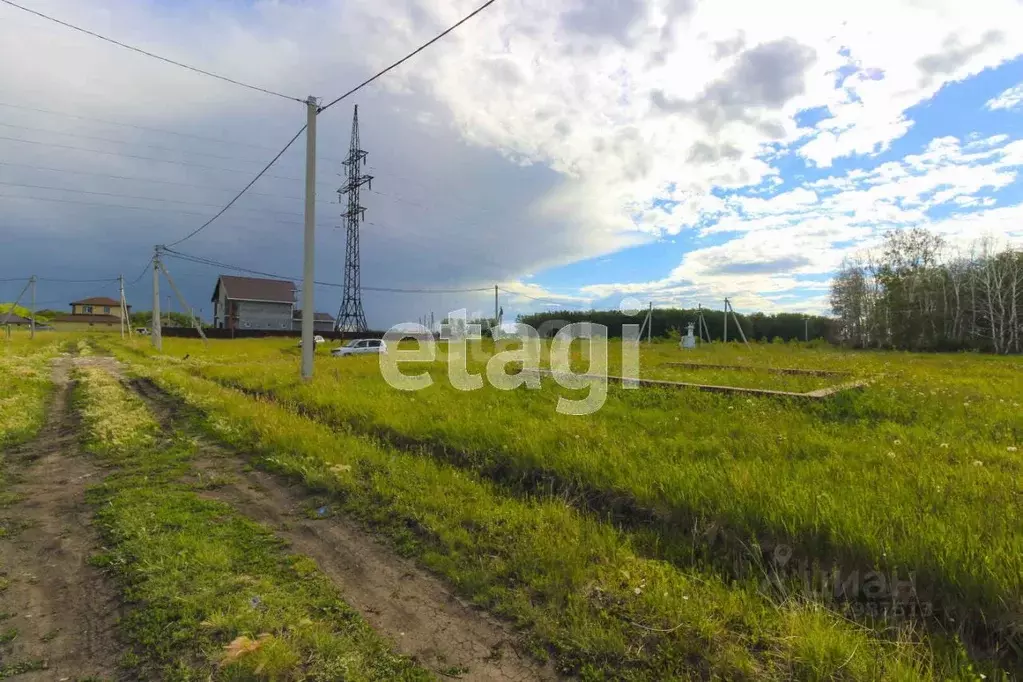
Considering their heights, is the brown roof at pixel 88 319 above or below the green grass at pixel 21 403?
above

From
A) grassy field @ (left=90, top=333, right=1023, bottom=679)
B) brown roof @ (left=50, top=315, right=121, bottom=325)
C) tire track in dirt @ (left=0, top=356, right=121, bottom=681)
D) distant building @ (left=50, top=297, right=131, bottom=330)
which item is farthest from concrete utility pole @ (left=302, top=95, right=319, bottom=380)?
brown roof @ (left=50, top=315, right=121, bottom=325)

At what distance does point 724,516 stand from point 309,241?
10.9m

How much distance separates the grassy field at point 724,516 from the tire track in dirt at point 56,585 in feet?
5.85

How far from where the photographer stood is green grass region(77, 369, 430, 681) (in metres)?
2.45

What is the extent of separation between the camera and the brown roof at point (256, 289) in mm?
64062

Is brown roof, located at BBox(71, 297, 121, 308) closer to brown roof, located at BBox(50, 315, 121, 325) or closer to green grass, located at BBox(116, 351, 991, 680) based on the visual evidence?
brown roof, located at BBox(50, 315, 121, 325)

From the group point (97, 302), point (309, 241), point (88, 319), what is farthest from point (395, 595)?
point (97, 302)

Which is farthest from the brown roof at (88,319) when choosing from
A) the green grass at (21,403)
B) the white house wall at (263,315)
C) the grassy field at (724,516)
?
the grassy field at (724,516)

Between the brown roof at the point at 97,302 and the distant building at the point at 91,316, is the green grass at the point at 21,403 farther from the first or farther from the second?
the brown roof at the point at 97,302

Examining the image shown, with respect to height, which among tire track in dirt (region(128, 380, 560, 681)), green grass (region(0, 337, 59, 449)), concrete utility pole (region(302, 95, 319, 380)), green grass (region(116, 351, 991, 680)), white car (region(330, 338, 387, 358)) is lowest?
tire track in dirt (region(128, 380, 560, 681))

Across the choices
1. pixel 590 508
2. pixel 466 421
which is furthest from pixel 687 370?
pixel 590 508

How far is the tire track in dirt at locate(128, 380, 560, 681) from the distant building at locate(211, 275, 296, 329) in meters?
66.2

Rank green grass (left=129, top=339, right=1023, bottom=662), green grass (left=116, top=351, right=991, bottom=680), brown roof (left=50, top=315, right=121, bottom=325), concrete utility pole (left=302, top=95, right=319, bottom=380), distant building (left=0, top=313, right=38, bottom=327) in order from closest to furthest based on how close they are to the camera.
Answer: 1. green grass (left=116, top=351, right=991, bottom=680)
2. green grass (left=129, top=339, right=1023, bottom=662)
3. concrete utility pole (left=302, top=95, right=319, bottom=380)
4. distant building (left=0, top=313, right=38, bottom=327)
5. brown roof (left=50, top=315, right=121, bottom=325)

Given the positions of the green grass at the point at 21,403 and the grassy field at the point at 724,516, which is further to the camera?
the green grass at the point at 21,403
